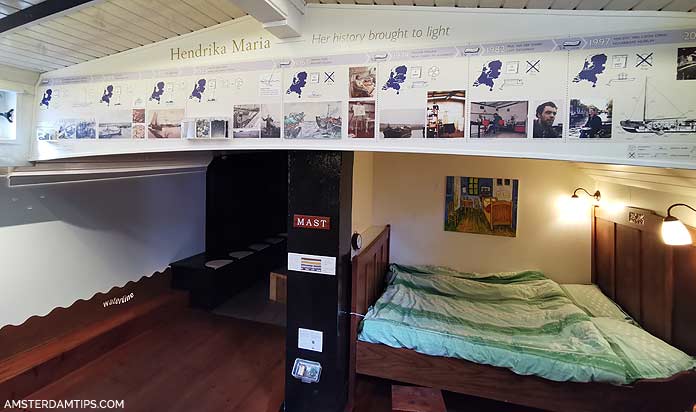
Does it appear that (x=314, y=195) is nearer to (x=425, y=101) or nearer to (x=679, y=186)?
(x=425, y=101)

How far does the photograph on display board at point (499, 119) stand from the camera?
133cm

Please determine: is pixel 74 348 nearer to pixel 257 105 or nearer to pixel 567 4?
pixel 257 105

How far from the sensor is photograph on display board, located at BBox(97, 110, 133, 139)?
1.93 m

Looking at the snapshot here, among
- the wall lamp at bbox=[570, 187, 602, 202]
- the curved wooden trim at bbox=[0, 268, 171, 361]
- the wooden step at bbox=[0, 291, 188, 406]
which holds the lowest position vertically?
the wooden step at bbox=[0, 291, 188, 406]

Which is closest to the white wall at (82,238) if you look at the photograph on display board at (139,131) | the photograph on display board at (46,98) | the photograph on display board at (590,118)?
the photograph on display board at (46,98)

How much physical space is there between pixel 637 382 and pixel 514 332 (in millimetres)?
643

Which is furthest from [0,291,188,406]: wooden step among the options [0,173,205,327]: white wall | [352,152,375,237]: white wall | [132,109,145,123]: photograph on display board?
[352,152,375,237]: white wall

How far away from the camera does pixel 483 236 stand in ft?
11.8

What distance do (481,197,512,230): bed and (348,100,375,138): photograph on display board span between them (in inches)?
94.3

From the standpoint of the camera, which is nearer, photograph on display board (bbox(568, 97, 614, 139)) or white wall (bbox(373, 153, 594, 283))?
photograph on display board (bbox(568, 97, 614, 139))

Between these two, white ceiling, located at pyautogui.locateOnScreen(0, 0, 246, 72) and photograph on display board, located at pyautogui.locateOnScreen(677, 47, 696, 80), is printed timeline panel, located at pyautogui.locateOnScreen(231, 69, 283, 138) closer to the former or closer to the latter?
white ceiling, located at pyautogui.locateOnScreen(0, 0, 246, 72)

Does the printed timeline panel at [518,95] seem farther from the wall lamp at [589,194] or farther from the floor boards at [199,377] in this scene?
the wall lamp at [589,194]

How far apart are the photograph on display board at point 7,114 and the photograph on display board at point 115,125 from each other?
661 millimetres

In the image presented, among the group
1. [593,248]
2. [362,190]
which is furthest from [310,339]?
[593,248]
